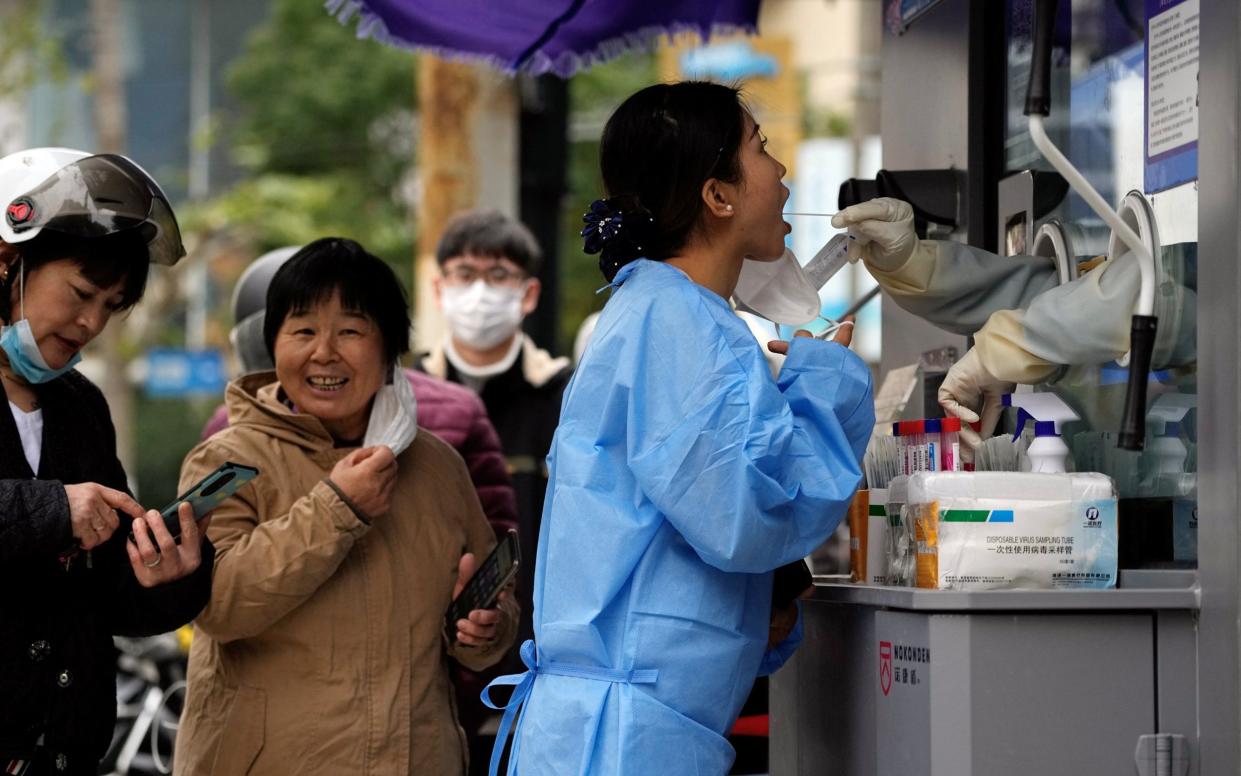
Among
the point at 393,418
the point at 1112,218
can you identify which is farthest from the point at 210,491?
the point at 1112,218

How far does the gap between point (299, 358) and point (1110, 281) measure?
1718 mm

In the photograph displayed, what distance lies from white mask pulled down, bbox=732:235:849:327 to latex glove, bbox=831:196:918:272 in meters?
0.13

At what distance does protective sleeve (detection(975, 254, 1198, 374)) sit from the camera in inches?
116

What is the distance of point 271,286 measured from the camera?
12.7 ft

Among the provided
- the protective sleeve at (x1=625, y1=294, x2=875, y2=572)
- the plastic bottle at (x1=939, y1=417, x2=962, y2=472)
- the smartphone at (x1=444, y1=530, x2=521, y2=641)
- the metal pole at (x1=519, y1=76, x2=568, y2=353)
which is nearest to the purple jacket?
the smartphone at (x1=444, y1=530, x2=521, y2=641)

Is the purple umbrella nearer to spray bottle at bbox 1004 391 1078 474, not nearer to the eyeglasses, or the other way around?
the eyeglasses

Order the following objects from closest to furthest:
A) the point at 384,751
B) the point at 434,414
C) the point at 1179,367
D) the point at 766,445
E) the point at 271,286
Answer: the point at 766,445
the point at 1179,367
the point at 384,751
the point at 271,286
the point at 434,414

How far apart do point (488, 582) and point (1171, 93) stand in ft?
5.31

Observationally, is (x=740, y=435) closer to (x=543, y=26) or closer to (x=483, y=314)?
(x=543, y=26)

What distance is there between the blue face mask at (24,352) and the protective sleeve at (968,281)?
1611 mm

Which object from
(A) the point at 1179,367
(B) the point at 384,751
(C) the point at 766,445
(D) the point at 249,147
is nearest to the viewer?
(C) the point at 766,445

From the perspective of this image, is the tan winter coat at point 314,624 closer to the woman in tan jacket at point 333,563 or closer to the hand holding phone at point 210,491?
the woman in tan jacket at point 333,563

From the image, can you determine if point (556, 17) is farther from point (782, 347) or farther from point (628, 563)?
point (628, 563)

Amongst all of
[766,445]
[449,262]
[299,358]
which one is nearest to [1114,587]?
[766,445]
